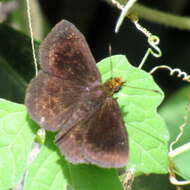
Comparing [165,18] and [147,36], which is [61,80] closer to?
[147,36]

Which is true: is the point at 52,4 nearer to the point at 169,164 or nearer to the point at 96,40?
the point at 96,40

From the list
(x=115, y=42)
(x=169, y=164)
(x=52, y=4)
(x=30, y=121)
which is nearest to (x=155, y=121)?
(x=169, y=164)

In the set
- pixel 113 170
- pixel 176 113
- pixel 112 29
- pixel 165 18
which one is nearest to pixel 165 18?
pixel 165 18

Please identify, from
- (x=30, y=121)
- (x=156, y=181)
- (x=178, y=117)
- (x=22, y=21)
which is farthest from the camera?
(x=22, y=21)

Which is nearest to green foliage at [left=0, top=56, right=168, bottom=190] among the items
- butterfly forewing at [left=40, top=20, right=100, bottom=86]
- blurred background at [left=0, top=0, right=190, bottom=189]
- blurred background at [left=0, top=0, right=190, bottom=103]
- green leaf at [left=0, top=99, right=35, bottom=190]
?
green leaf at [left=0, top=99, right=35, bottom=190]

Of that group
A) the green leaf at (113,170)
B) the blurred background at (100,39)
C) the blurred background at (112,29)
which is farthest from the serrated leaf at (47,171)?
the blurred background at (112,29)

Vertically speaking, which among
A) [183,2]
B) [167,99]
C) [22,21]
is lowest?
[167,99]

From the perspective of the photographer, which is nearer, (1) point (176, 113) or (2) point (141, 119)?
(2) point (141, 119)
